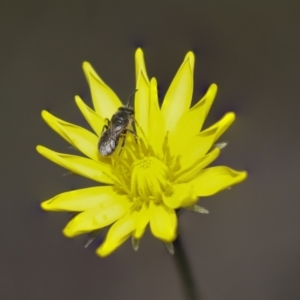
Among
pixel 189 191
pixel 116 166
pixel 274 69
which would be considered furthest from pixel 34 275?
pixel 274 69

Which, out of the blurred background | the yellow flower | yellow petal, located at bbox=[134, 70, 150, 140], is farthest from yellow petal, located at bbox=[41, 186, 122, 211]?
the blurred background

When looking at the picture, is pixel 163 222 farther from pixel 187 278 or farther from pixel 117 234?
pixel 187 278

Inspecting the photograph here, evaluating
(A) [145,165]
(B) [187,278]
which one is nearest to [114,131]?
(A) [145,165]

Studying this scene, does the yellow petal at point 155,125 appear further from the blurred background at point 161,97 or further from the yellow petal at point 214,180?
the blurred background at point 161,97

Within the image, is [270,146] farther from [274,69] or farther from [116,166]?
[116,166]

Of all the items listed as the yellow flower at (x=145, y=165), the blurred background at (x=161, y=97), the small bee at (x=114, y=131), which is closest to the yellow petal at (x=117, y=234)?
the yellow flower at (x=145, y=165)
